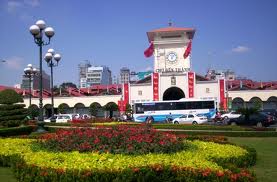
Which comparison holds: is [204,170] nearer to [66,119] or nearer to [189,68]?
[66,119]

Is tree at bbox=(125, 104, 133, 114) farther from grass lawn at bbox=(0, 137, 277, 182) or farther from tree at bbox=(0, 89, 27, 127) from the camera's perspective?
grass lawn at bbox=(0, 137, 277, 182)

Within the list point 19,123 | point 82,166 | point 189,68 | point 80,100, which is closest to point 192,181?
point 82,166

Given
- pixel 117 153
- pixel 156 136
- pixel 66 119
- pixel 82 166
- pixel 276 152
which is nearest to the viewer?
pixel 82 166

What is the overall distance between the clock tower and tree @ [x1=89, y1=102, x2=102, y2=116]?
1071cm

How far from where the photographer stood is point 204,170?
6645 mm

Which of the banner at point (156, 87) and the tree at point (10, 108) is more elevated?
the banner at point (156, 87)

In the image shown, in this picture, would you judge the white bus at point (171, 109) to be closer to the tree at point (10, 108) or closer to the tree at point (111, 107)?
the tree at point (10, 108)

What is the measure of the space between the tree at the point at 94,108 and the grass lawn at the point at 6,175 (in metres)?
49.9

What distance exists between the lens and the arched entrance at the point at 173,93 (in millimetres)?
57828

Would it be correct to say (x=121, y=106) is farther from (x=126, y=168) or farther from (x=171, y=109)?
(x=126, y=168)

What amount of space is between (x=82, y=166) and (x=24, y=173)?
1.26 m

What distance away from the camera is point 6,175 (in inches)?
342

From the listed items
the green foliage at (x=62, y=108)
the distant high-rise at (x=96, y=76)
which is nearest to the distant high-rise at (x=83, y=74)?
the distant high-rise at (x=96, y=76)

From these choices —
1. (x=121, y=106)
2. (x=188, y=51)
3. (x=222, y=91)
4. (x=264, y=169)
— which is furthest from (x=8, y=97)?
(x=188, y=51)
